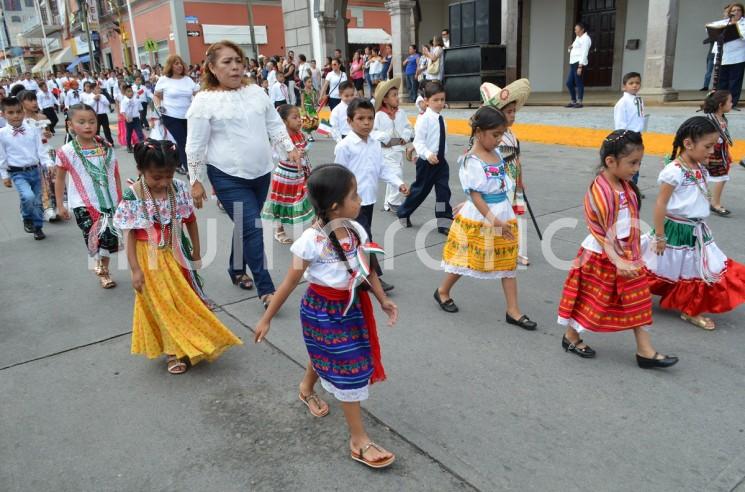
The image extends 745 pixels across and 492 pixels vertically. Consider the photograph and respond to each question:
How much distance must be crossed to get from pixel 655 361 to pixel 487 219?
1301 millimetres

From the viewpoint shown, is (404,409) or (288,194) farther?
(288,194)

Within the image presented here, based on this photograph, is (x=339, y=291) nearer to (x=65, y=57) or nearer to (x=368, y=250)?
(x=368, y=250)

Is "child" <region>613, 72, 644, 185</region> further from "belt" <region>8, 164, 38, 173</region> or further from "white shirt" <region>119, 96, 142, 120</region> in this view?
"white shirt" <region>119, 96, 142, 120</region>

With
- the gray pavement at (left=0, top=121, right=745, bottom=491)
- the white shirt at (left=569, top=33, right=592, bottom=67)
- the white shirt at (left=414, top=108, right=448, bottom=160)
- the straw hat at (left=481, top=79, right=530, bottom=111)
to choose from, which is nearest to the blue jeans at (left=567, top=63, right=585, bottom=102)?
the white shirt at (left=569, top=33, right=592, bottom=67)

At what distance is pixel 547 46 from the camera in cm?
1853

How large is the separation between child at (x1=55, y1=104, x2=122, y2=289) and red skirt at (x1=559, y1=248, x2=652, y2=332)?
3.57m

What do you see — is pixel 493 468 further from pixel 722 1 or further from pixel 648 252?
pixel 722 1

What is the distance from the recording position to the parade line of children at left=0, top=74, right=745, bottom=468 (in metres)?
2.53

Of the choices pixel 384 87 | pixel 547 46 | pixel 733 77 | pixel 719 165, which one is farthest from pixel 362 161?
pixel 547 46

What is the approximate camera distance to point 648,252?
3799 mm

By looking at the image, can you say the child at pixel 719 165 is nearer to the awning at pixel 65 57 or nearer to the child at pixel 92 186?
the child at pixel 92 186

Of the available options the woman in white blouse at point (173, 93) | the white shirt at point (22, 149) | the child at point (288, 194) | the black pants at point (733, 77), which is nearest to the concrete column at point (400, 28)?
the black pants at point (733, 77)

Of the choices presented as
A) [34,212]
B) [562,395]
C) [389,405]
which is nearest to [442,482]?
[389,405]

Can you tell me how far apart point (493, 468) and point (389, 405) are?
27.0 inches
